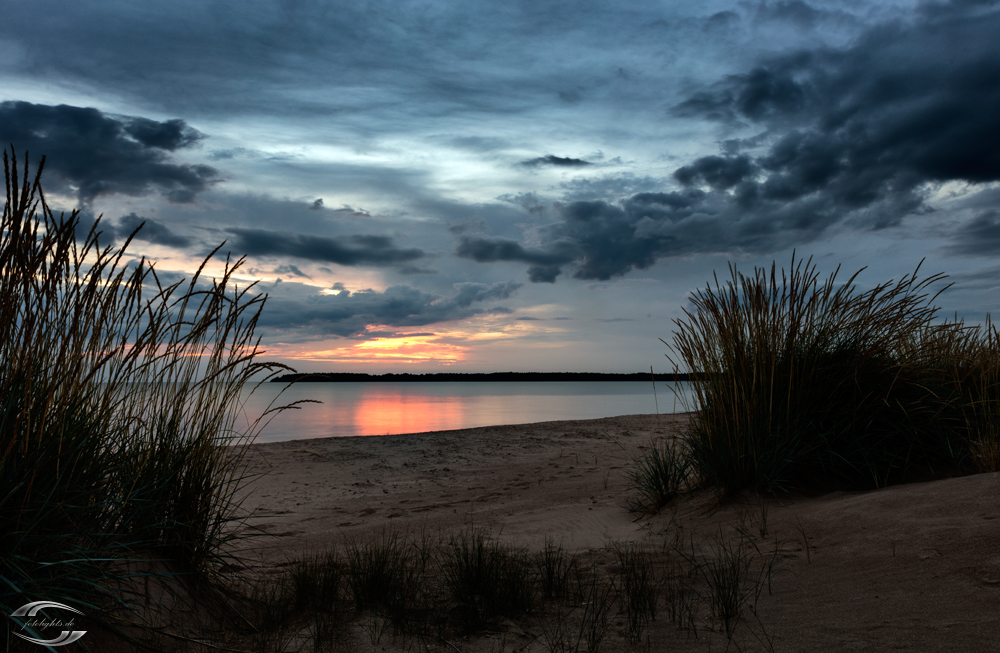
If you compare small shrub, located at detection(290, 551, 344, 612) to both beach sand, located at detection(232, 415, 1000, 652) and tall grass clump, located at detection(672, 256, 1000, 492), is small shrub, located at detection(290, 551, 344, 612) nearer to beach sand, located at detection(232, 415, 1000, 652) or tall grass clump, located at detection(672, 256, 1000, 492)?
beach sand, located at detection(232, 415, 1000, 652)

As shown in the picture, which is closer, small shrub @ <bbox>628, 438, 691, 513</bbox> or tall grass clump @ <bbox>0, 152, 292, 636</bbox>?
tall grass clump @ <bbox>0, 152, 292, 636</bbox>

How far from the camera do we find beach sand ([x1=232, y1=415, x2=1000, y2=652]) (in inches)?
99.3

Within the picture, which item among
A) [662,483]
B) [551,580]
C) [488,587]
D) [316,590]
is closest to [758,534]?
[662,483]

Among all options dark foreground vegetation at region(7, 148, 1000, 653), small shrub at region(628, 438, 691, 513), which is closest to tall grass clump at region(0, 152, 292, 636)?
dark foreground vegetation at region(7, 148, 1000, 653)

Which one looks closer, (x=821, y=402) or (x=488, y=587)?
(x=488, y=587)

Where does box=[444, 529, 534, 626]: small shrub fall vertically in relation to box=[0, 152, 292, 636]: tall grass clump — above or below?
below

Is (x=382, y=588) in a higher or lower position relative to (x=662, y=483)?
lower

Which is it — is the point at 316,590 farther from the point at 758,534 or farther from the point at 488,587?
the point at 758,534

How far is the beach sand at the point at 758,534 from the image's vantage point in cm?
252

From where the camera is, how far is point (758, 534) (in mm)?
3918

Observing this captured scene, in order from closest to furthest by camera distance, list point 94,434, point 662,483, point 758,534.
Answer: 1. point 94,434
2. point 758,534
3. point 662,483

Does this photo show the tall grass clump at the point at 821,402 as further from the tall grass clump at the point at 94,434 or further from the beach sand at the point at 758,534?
the tall grass clump at the point at 94,434

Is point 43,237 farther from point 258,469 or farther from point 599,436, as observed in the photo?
point 599,436

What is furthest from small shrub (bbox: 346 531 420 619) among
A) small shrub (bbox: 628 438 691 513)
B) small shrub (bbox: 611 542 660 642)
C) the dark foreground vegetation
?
small shrub (bbox: 628 438 691 513)
